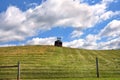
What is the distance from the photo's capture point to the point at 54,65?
43.0 meters

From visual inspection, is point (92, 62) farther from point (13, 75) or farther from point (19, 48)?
point (19, 48)

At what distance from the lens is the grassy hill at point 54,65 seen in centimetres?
3781

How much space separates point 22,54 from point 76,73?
614 inches

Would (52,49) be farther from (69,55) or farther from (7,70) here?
(7,70)

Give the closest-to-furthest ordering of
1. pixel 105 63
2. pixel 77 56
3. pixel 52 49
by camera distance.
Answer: pixel 105 63, pixel 77 56, pixel 52 49

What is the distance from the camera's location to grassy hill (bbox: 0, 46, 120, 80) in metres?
37.8

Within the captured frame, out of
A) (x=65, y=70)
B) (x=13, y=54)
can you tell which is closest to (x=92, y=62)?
(x=65, y=70)

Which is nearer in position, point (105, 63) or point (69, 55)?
point (105, 63)

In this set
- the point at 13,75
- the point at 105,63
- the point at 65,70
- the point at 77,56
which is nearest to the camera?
the point at 13,75

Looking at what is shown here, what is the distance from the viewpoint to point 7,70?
40125mm

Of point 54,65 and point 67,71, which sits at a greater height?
point 54,65

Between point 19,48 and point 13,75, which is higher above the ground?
point 19,48

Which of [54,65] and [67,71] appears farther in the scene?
[54,65]

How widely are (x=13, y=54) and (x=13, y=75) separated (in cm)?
1526
